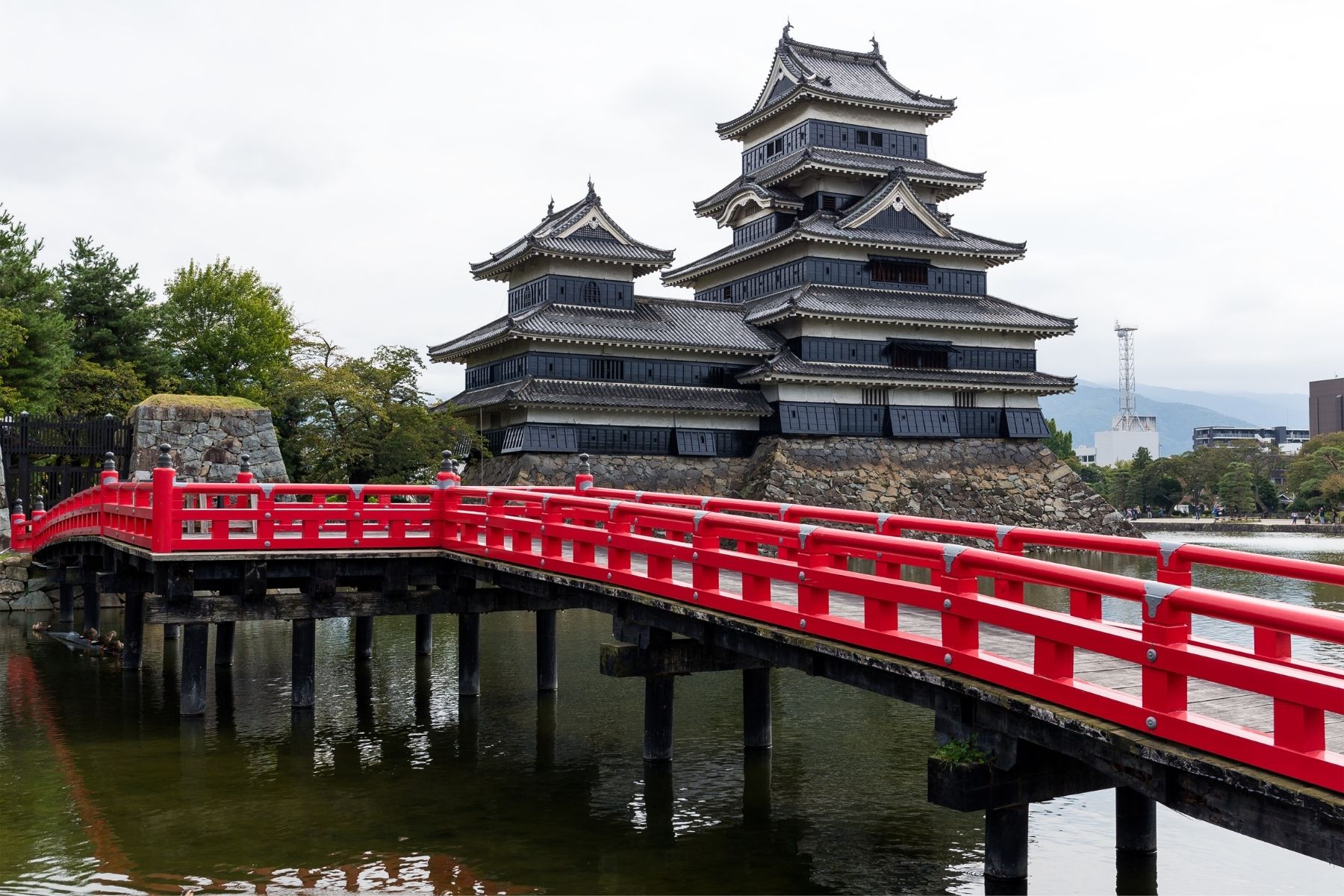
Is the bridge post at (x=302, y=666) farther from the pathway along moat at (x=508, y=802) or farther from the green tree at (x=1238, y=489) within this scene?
the green tree at (x=1238, y=489)

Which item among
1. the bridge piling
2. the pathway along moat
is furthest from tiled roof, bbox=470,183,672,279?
the pathway along moat

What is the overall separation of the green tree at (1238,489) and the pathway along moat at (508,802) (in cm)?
6883

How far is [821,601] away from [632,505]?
3.47m

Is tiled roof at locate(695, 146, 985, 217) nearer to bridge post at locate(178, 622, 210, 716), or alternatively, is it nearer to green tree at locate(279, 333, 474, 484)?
green tree at locate(279, 333, 474, 484)

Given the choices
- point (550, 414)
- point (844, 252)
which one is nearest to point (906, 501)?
point (844, 252)

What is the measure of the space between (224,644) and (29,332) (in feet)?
84.9

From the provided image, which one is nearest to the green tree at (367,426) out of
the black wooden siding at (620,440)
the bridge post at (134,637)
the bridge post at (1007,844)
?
the black wooden siding at (620,440)

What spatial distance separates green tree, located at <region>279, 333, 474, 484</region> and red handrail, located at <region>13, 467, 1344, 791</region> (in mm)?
22880

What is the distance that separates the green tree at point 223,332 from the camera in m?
55.8

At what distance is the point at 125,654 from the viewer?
21.8 meters

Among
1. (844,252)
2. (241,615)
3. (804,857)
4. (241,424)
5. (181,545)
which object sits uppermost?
(844,252)

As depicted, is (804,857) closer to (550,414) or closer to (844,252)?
(550,414)

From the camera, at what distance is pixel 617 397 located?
45938mm

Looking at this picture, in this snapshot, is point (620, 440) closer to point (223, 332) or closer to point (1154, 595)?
point (223, 332)
